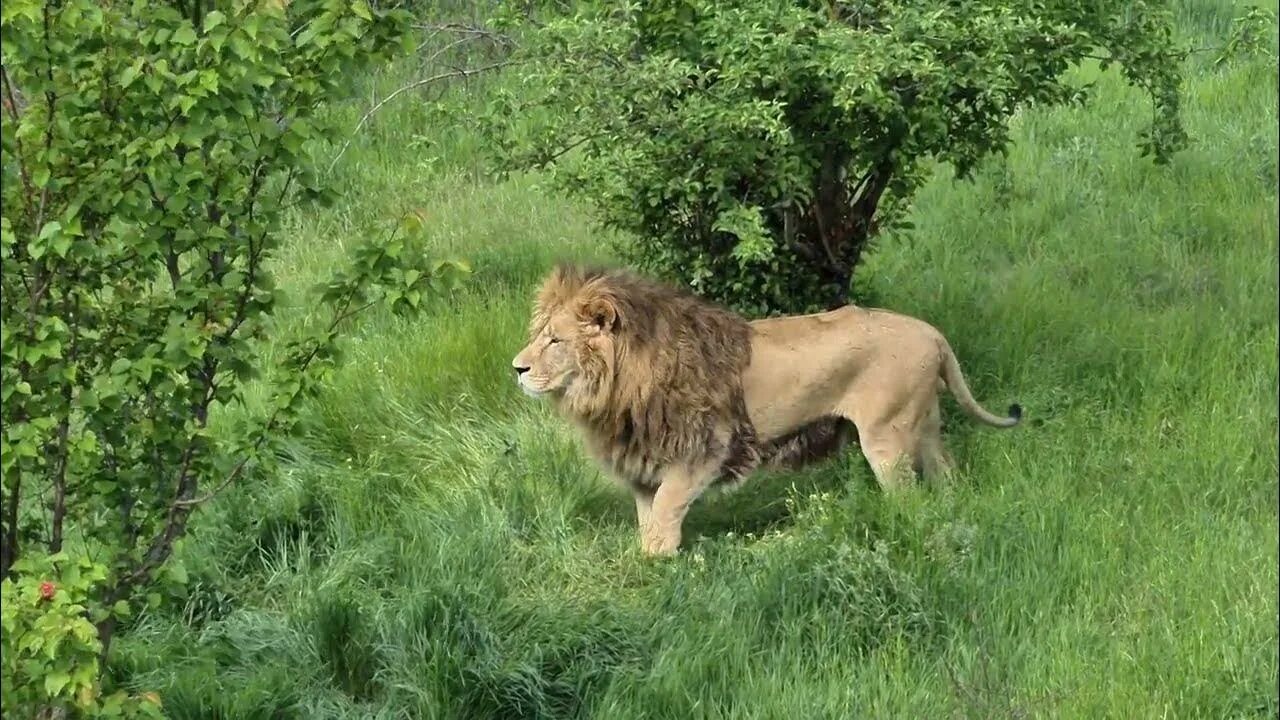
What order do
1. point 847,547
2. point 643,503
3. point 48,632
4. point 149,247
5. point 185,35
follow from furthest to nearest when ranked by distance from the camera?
point 643,503 < point 847,547 < point 149,247 < point 185,35 < point 48,632

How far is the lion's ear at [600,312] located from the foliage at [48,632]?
2476mm

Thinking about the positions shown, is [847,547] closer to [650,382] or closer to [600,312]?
[650,382]

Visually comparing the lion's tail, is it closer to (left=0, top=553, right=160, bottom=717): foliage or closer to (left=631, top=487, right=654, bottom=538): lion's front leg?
(left=631, top=487, right=654, bottom=538): lion's front leg

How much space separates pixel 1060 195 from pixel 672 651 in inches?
157

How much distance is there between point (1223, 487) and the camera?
5.02 metres

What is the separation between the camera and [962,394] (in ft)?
20.4

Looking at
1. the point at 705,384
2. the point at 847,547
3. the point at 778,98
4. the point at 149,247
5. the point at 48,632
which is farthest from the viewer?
the point at 705,384

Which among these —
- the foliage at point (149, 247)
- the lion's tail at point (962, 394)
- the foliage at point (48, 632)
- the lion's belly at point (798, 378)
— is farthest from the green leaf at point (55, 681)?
the lion's tail at point (962, 394)

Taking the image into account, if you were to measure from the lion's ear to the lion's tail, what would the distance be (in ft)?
4.25

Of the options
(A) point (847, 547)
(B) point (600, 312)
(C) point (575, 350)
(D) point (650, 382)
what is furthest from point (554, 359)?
(A) point (847, 547)

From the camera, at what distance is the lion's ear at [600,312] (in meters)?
5.98

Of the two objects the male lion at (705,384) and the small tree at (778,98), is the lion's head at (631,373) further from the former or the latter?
the small tree at (778,98)

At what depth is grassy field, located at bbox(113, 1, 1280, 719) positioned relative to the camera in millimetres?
4699

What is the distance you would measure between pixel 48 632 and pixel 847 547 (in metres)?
2.59
